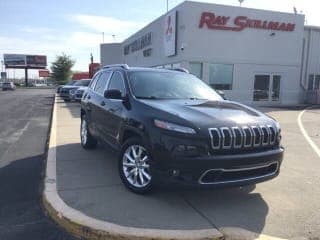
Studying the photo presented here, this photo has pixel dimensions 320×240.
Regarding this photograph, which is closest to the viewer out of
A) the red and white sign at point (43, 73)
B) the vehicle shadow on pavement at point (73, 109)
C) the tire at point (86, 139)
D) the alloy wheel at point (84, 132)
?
the tire at point (86, 139)

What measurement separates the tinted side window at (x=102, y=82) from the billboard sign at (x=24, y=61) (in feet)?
320

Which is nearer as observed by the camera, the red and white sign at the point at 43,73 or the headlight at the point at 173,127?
the headlight at the point at 173,127

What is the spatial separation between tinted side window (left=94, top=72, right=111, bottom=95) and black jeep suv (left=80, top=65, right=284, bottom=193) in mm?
1073

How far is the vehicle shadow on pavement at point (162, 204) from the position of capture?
13.8 feet

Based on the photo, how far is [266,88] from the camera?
2455 centimetres

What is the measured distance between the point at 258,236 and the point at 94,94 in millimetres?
4710

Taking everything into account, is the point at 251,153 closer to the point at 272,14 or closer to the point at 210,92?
the point at 210,92

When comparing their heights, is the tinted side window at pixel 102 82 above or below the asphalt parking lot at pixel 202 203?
above

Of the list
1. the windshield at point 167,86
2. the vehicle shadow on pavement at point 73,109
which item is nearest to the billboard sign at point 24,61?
the vehicle shadow on pavement at point 73,109

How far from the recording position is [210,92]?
6.45 m

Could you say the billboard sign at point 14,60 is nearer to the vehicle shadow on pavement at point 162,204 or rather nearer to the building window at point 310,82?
the building window at point 310,82

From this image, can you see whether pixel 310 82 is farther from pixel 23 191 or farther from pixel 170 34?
pixel 23 191

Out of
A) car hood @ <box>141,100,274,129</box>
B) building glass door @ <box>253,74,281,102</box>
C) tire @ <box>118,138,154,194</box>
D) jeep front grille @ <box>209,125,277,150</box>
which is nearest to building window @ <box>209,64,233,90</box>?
building glass door @ <box>253,74,281,102</box>

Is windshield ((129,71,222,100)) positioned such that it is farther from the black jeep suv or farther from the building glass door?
the building glass door
